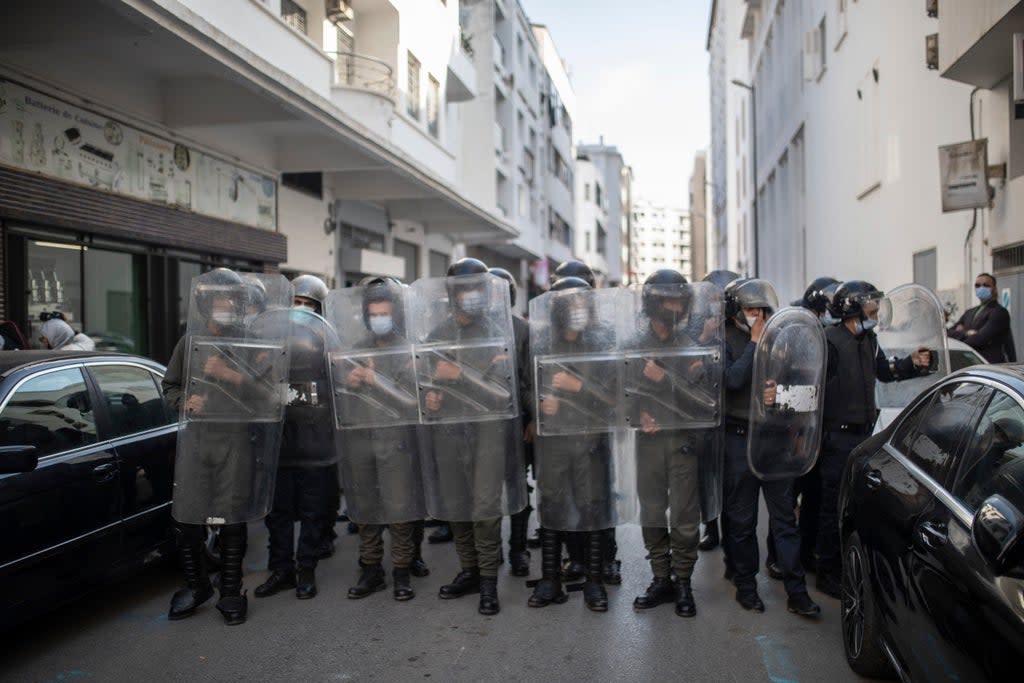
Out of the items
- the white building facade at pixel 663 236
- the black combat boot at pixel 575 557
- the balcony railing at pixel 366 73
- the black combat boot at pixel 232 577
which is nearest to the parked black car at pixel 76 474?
the black combat boot at pixel 232 577

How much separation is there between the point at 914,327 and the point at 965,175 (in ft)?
15.1

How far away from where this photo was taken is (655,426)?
17.0ft

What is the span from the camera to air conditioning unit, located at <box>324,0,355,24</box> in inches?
601

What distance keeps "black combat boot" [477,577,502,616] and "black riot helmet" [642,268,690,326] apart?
6.07ft

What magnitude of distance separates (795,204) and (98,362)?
80.2 ft

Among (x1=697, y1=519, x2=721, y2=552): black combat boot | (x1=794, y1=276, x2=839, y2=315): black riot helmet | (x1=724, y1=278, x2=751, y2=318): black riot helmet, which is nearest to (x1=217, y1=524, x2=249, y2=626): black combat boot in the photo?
(x1=724, y1=278, x2=751, y2=318): black riot helmet

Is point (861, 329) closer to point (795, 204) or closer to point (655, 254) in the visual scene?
point (795, 204)

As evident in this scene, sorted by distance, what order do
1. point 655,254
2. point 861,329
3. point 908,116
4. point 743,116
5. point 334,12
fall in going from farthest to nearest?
1. point 655,254
2. point 743,116
3. point 334,12
4. point 908,116
5. point 861,329

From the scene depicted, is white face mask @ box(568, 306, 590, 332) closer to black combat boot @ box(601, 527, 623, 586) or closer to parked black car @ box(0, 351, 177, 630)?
black combat boot @ box(601, 527, 623, 586)

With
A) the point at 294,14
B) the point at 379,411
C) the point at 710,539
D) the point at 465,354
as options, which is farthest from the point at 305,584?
the point at 294,14

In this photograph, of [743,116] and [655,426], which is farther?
[743,116]

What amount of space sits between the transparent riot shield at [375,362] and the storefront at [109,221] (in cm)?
493

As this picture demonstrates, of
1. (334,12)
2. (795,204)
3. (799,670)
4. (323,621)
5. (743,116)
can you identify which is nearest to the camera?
(799,670)

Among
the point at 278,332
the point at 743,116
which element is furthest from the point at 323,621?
the point at 743,116
